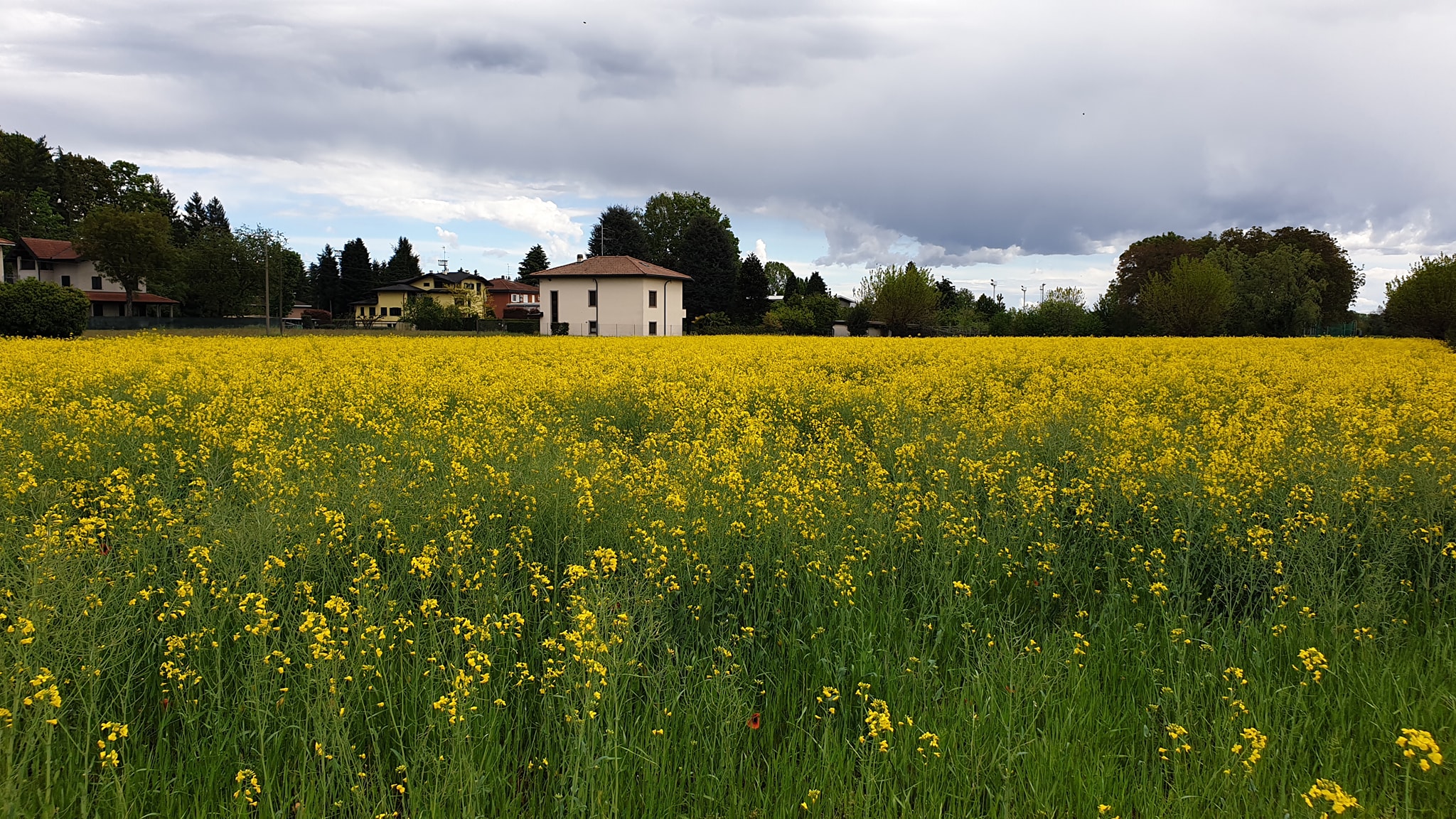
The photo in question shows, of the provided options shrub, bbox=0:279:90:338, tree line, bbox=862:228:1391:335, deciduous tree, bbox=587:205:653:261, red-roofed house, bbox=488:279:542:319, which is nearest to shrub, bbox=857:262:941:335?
tree line, bbox=862:228:1391:335

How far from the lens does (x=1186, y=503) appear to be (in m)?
5.40

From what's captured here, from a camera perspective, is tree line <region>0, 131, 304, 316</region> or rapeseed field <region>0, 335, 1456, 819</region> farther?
tree line <region>0, 131, 304, 316</region>

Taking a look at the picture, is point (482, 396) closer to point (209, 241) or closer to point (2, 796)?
point (2, 796)

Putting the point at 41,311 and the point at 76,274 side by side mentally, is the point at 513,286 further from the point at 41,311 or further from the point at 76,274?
the point at 41,311

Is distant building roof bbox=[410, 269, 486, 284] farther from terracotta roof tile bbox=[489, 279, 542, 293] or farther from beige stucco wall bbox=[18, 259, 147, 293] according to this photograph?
beige stucco wall bbox=[18, 259, 147, 293]

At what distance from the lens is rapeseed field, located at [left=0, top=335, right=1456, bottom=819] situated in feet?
9.95

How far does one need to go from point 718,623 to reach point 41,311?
3338cm

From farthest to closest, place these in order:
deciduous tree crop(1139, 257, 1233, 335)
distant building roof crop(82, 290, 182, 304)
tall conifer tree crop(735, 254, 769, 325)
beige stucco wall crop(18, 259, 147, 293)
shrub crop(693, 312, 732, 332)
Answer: distant building roof crop(82, 290, 182, 304) < beige stucco wall crop(18, 259, 147, 293) < tall conifer tree crop(735, 254, 769, 325) < shrub crop(693, 312, 732, 332) < deciduous tree crop(1139, 257, 1233, 335)

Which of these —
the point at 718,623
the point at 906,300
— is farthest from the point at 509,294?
the point at 718,623

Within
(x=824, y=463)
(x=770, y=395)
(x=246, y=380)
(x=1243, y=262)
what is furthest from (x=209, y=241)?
(x=1243, y=262)

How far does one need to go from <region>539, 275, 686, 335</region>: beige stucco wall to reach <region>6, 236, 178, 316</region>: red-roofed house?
3918 centimetres

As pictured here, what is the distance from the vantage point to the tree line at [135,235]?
62.7 m

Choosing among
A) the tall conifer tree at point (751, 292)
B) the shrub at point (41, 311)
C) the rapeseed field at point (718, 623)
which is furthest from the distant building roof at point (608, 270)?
the rapeseed field at point (718, 623)

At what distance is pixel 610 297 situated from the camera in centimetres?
5894
